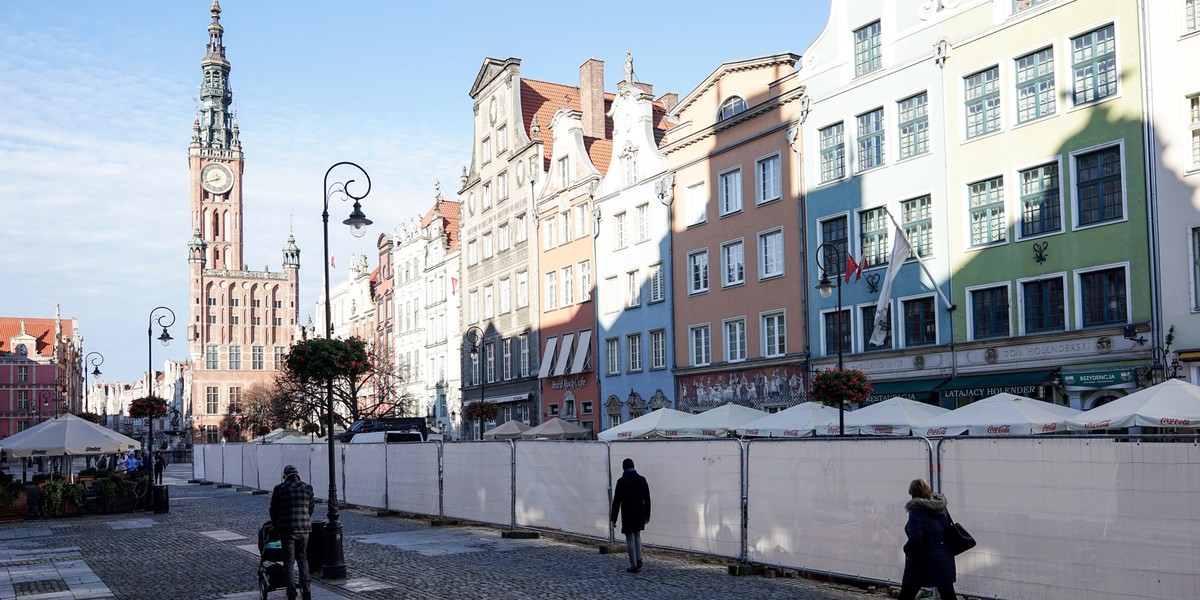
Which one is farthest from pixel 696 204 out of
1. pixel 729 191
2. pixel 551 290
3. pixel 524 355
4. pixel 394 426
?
pixel 524 355

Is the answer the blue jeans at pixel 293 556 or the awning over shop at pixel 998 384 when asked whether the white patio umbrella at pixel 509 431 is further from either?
the blue jeans at pixel 293 556

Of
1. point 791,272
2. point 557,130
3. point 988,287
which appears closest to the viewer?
point 988,287

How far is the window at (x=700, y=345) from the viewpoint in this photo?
4284 cm

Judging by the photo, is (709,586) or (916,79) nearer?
(709,586)

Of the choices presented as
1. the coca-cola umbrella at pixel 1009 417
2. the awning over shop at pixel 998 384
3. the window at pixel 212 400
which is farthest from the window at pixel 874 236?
the window at pixel 212 400

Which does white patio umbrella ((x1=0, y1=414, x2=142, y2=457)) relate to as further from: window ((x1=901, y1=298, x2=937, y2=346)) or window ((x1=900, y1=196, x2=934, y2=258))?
window ((x1=900, y1=196, x2=934, y2=258))

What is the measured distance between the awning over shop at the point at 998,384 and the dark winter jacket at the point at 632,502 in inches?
620

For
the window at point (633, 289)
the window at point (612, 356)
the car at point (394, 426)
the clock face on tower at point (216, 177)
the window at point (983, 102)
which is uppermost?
the clock face on tower at point (216, 177)

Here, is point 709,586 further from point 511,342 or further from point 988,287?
point 511,342

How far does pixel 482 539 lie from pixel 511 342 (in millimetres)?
37500

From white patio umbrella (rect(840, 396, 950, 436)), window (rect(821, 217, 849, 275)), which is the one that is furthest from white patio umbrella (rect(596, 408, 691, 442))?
window (rect(821, 217, 849, 275))

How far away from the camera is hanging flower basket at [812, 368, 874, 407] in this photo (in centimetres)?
2764

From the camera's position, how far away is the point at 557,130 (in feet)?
181

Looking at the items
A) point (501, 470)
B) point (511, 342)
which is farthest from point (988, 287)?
point (511, 342)
